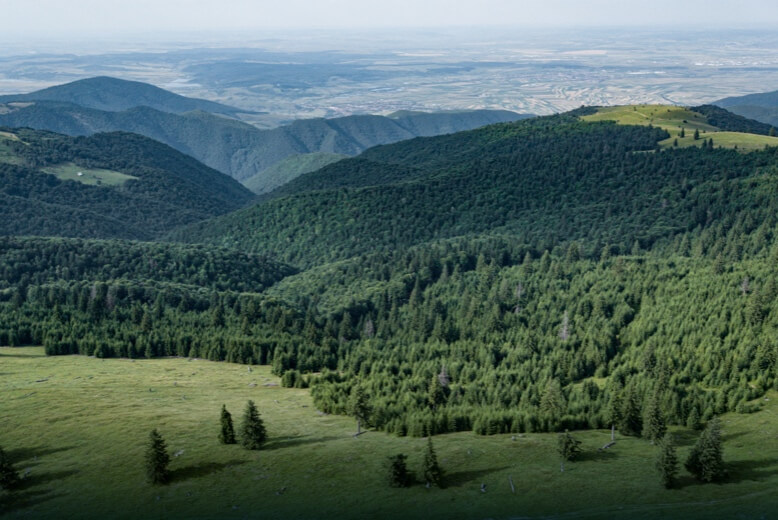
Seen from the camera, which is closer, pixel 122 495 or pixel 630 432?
pixel 122 495

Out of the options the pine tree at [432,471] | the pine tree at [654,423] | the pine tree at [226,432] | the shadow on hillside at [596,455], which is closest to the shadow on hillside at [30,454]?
the pine tree at [226,432]

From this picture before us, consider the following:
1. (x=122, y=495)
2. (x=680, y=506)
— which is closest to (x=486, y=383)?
(x=680, y=506)

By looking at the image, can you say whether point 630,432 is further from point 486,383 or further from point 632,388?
point 486,383

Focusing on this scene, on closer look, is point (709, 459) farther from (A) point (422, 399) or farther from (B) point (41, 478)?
(B) point (41, 478)

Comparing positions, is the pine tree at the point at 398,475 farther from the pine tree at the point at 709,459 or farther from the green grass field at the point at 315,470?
the pine tree at the point at 709,459

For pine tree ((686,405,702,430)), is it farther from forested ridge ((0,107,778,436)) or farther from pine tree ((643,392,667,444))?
pine tree ((643,392,667,444))
